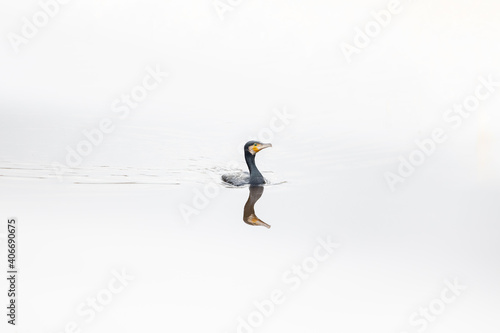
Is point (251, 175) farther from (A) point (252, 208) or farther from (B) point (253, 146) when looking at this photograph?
(A) point (252, 208)

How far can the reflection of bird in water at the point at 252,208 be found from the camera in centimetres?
1056

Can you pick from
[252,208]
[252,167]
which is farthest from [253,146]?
[252,208]

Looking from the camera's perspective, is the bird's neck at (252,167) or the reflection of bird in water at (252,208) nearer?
the reflection of bird in water at (252,208)

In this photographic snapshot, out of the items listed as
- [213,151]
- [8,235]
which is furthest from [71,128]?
[8,235]

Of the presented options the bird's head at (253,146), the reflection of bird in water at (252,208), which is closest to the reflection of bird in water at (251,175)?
the bird's head at (253,146)

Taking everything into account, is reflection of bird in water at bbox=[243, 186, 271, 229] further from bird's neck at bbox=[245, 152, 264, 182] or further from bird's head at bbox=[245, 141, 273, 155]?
bird's head at bbox=[245, 141, 273, 155]

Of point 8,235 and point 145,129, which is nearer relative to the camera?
point 8,235

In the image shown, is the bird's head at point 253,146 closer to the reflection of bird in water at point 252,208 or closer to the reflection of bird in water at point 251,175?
the reflection of bird in water at point 251,175

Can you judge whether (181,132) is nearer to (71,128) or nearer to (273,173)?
(71,128)

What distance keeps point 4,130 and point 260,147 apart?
5.91 metres

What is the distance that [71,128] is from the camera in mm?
16922

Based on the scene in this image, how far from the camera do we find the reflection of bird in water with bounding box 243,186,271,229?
10.6 meters

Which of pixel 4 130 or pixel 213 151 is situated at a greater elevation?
pixel 4 130

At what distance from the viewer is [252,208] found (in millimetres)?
11375
